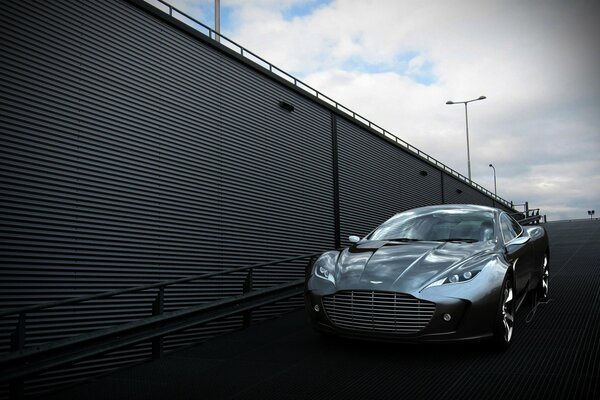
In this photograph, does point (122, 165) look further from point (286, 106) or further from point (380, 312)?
point (286, 106)

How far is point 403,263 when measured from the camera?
19.6 ft

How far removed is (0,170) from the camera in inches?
335

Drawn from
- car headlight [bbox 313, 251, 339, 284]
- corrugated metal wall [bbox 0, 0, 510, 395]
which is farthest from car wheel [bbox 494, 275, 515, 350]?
corrugated metal wall [bbox 0, 0, 510, 395]

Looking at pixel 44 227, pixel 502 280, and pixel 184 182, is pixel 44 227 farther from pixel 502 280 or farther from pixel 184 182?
pixel 502 280

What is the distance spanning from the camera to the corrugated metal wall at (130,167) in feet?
29.3

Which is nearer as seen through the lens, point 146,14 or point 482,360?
point 482,360

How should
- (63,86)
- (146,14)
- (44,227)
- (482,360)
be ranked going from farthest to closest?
(146,14), (63,86), (44,227), (482,360)

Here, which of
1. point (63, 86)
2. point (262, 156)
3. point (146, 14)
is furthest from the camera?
point (262, 156)

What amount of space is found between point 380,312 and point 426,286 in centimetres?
55

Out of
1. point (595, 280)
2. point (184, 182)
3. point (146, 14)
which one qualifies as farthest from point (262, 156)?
point (595, 280)

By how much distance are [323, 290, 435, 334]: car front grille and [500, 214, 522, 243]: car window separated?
2.15 meters

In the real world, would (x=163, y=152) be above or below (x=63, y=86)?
below

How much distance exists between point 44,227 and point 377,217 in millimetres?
17082

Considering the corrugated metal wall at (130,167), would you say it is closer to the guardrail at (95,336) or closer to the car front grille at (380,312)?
the guardrail at (95,336)
